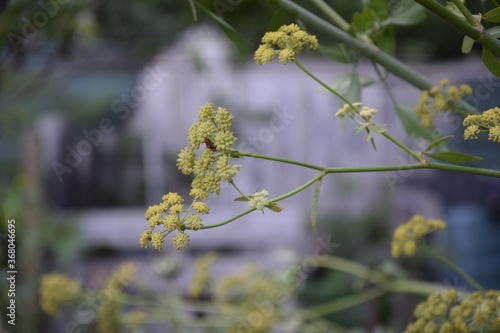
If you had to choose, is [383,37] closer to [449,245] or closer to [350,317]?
[350,317]

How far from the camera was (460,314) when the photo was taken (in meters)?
0.43

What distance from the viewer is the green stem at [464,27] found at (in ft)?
1.10

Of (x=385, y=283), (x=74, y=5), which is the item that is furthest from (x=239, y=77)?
(x=385, y=283)

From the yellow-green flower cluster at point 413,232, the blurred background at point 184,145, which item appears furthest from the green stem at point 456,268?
the blurred background at point 184,145

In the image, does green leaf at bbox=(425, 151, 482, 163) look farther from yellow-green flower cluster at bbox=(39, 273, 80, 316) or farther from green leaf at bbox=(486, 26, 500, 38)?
yellow-green flower cluster at bbox=(39, 273, 80, 316)

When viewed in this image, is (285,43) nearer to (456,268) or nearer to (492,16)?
(492,16)

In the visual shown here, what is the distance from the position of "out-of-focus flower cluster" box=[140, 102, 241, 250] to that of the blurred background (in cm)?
135

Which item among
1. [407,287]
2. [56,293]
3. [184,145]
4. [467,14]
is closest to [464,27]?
[467,14]

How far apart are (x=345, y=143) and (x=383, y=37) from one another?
260 centimetres

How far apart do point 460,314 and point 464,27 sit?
0.18 m

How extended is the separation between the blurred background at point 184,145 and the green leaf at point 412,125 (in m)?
1.20

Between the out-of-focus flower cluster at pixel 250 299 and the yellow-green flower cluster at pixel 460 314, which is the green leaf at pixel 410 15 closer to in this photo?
the yellow-green flower cluster at pixel 460 314

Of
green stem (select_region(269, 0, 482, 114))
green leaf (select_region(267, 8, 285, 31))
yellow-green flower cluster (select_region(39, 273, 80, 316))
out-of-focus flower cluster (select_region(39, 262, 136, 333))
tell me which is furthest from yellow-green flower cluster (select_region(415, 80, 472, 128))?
yellow-green flower cluster (select_region(39, 273, 80, 316))

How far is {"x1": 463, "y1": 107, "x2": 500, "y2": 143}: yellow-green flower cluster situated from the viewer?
0.35m
